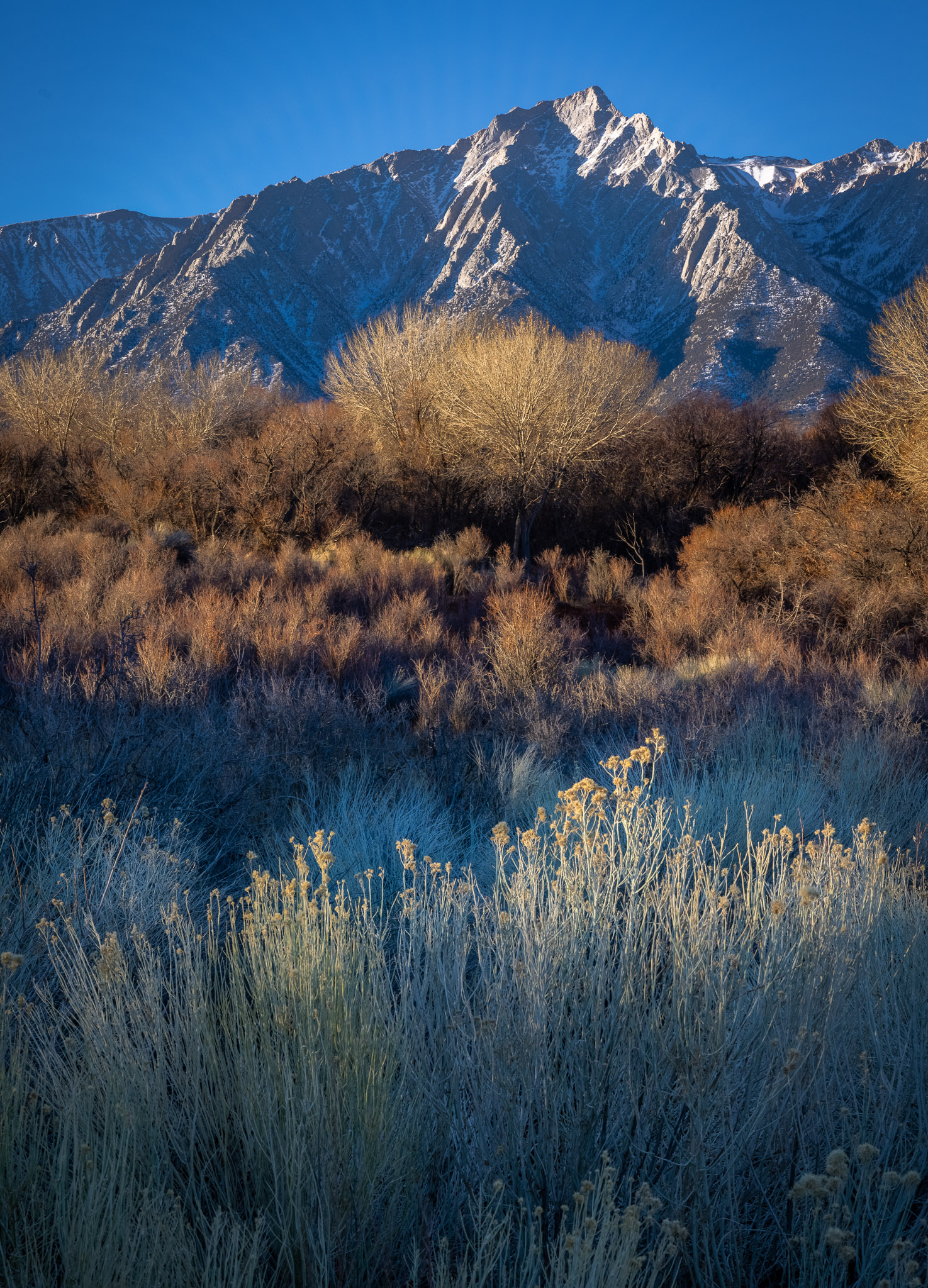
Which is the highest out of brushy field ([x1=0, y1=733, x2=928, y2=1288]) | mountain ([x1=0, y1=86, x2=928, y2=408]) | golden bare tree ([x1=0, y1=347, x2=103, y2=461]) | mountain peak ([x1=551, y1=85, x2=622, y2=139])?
mountain peak ([x1=551, y1=85, x2=622, y2=139])

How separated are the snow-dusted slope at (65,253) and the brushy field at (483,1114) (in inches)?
5786

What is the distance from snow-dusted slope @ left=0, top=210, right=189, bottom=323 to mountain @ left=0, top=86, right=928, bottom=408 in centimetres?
3022

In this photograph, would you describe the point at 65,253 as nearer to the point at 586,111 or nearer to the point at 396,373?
the point at 586,111

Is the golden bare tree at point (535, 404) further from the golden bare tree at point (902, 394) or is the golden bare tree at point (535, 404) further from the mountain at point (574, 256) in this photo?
the mountain at point (574, 256)

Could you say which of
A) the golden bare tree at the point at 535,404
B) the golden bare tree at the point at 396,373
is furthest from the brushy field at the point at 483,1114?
the golden bare tree at the point at 396,373

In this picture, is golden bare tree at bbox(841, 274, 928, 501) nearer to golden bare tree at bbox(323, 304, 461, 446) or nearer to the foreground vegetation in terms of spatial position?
the foreground vegetation

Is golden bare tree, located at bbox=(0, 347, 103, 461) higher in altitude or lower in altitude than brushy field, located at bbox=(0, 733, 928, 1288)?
higher

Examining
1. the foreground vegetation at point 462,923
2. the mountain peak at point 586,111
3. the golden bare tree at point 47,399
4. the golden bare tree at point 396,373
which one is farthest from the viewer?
the mountain peak at point 586,111

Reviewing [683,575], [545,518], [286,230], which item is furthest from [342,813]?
[286,230]

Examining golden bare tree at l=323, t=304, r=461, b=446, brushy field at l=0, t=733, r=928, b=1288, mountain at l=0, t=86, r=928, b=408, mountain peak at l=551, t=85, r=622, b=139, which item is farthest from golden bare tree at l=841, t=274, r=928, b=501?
mountain peak at l=551, t=85, r=622, b=139

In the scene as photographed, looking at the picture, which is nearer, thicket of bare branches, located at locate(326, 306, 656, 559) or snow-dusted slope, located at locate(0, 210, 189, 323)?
thicket of bare branches, located at locate(326, 306, 656, 559)

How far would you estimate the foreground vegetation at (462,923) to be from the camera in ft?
4.21

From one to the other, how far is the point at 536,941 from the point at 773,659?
7.55m

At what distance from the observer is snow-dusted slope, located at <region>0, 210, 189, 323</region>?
127062mm
